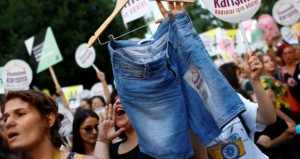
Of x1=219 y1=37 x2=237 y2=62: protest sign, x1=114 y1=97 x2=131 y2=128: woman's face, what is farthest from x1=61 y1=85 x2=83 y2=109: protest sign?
x1=114 y1=97 x2=131 y2=128: woman's face

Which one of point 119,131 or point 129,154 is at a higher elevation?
point 119,131

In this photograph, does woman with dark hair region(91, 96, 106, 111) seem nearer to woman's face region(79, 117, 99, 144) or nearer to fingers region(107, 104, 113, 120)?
woman's face region(79, 117, 99, 144)

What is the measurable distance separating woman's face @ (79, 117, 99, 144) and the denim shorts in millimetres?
1774

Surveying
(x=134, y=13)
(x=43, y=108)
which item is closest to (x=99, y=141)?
(x=43, y=108)

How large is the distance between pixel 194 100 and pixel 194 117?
87 millimetres

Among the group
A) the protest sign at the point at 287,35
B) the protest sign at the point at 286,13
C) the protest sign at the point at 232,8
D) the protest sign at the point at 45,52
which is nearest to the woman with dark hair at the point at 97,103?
the protest sign at the point at 45,52

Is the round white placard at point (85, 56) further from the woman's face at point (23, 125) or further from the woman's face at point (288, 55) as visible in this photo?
the woman's face at point (23, 125)

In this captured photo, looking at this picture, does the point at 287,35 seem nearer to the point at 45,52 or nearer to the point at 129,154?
the point at 45,52

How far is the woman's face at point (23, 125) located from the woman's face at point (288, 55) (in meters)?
5.08

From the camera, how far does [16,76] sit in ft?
24.5

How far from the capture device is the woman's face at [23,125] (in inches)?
127

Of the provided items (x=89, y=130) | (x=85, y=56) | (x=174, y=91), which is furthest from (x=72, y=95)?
(x=174, y=91)

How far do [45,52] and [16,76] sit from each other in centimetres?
132

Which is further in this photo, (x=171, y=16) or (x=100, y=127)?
(x=100, y=127)
